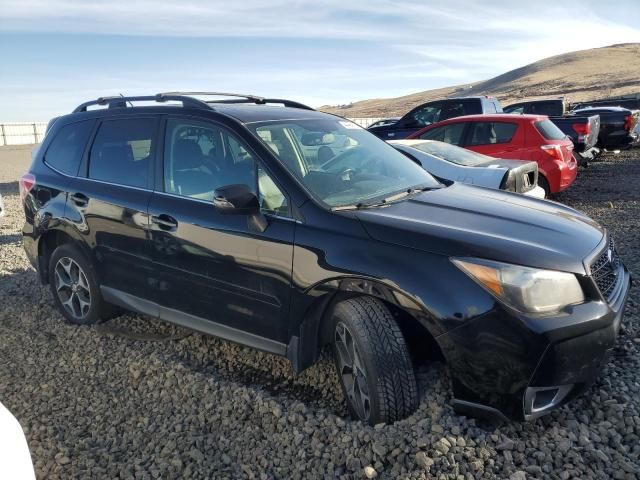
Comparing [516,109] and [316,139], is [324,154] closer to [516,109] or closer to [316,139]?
[316,139]

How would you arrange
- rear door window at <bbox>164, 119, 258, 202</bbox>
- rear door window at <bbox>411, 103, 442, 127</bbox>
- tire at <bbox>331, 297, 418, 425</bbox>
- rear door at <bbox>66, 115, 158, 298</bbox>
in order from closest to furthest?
tire at <bbox>331, 297, 418, 425</bbox> → rear door window at <bbox>164, 119, 258, 202</bbox> → rear door at <bbox>66, 115, 158, 298</bbox> → rear door window at <bbox>411, 103, 442, 127</bbox>

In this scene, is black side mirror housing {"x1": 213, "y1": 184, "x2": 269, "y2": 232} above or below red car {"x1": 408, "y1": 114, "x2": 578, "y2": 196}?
above

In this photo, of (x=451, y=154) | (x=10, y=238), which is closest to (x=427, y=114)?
(x=451, y=154)

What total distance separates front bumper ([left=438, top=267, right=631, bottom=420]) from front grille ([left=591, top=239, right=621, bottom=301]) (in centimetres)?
20

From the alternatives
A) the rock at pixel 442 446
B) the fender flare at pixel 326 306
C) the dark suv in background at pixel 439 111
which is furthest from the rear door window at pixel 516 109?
the rock at pixel 442 446

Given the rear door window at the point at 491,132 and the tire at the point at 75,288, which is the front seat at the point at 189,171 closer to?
the tire at the point at 75,288

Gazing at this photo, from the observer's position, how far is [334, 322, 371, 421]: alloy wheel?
300cm

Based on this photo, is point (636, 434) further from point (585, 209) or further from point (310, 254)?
point (585, 209)

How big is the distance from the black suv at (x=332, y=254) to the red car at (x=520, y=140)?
5.71 meters

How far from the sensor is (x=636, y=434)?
2.81 meters

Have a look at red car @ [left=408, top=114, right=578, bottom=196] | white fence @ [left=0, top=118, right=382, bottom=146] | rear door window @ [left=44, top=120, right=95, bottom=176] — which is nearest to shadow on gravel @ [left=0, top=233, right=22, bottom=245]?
rear door window @ [left=44, top=120, right=95, bottom=176]

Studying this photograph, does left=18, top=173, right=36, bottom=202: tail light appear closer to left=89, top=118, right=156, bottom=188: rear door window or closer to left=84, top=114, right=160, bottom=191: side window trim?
left=84, top=114, right=160, bottom=191: side window trim

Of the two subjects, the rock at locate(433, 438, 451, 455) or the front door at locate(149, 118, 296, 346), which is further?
the front door at locate(149, 118, 296, 346)

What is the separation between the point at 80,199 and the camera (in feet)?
14.7
